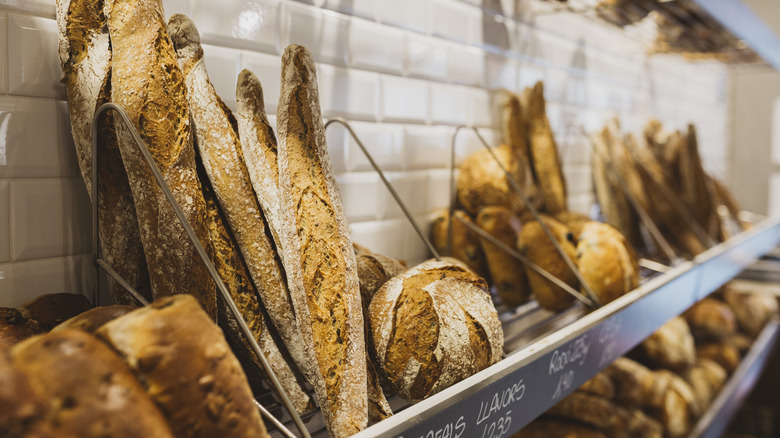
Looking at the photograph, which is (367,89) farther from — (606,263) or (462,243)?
(606,263)

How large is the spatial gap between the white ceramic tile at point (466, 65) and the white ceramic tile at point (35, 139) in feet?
3.08

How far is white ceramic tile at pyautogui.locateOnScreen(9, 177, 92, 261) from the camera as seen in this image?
78cm

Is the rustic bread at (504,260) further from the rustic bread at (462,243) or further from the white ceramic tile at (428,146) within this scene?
the white ceramic tile at (428,146)

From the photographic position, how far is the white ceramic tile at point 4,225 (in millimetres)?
761

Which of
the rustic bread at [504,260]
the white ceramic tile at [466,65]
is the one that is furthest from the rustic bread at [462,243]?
the white ceramic tile at [466,65]

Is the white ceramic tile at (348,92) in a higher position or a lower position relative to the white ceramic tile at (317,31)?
lower

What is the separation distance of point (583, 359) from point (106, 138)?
2.74 feet

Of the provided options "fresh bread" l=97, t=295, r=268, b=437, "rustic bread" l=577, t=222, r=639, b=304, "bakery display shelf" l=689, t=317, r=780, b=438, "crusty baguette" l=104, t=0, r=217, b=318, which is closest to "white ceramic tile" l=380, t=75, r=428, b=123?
"rustic bread" l=577, t=222, r=639, b=304

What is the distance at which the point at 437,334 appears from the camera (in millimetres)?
806

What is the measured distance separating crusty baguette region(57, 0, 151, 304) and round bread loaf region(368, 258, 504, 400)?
325 millimetres

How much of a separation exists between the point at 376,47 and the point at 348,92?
133mm

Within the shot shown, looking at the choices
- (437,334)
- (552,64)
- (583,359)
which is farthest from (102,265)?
(552,64)

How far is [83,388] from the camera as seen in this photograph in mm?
415

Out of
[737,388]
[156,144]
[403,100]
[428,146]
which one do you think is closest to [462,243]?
[428,146]
